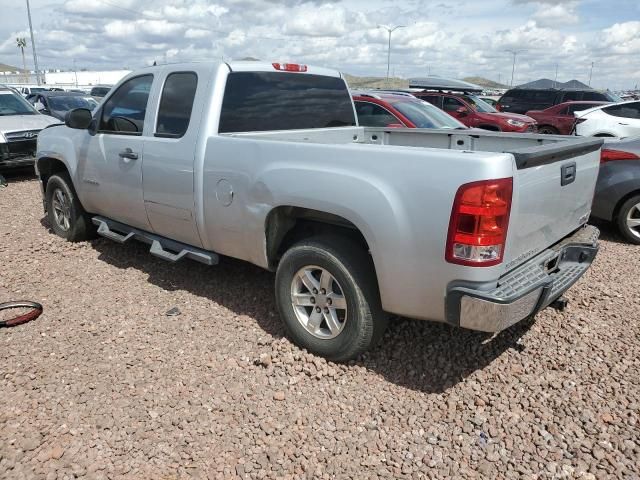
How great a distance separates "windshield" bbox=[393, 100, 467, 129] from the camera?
351 inches

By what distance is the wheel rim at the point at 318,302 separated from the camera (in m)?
3.49

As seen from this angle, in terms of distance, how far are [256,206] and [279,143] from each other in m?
0.47

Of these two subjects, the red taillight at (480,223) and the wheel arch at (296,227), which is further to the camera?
the wheel arch at (296,227)

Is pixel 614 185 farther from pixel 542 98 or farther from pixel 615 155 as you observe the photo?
pixel 542 98

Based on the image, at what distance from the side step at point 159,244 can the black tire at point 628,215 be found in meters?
4.80

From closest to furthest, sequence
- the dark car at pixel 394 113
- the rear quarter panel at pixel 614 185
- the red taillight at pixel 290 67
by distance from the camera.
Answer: the red taillight at pixel 290 67, the rear quarter panel at pixel 614 185, the dark car at pixel 394 113

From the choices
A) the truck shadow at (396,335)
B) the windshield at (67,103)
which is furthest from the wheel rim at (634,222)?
the windshield at (67,103)

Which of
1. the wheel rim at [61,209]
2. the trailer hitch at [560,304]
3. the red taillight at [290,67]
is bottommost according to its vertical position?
the trailer hitch at [560,304]

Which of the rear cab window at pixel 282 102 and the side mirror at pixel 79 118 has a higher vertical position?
the rear cab window at pixel 282 102

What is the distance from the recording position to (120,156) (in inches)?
188

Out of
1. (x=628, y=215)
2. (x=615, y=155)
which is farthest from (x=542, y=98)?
(x=628, y=215)

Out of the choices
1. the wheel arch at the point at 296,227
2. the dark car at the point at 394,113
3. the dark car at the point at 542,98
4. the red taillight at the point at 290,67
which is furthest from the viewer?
the dark car at the point at 542,98

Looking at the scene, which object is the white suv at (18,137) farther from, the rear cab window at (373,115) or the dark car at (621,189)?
the dark car at (621,189)

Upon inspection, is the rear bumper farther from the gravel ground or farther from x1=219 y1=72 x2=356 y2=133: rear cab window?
x1=219 y1=72 x2=356 y2=133: rear cab window
